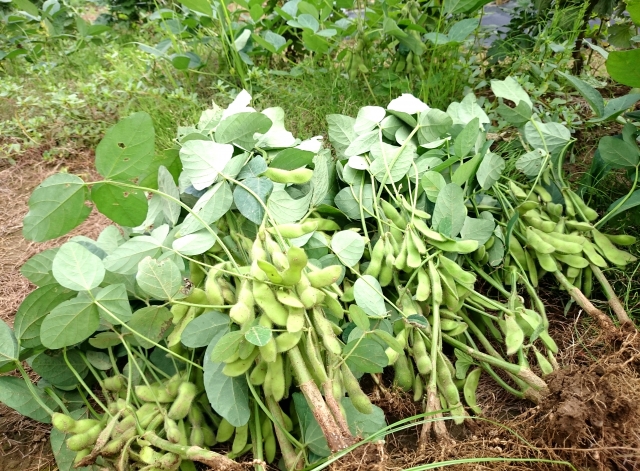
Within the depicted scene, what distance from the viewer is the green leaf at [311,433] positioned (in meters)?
0.93

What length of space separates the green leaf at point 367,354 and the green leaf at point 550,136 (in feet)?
2.78

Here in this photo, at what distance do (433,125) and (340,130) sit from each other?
0.28m

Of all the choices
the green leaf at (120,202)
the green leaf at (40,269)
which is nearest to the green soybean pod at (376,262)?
the green leaf at (120,202)

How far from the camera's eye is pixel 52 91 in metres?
2.60

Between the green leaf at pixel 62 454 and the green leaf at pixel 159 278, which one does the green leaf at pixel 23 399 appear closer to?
the green leaf at pixel 62 454

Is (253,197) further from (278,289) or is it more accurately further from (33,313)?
(33,313)

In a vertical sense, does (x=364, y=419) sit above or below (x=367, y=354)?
below

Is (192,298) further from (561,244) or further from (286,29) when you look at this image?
(286,29)

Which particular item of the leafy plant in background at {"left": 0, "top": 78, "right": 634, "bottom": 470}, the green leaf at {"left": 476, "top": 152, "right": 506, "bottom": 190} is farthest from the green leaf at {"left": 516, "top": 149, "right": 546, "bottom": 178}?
the green leaf at {"left": 476, "top": 152, "right": 506, "bottom": 190}

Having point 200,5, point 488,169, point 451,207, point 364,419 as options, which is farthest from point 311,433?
point 200,5

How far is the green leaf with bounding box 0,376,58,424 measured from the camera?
1.04 m

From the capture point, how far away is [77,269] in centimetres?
99

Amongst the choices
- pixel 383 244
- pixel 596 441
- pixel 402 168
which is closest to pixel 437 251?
pixel 383 244

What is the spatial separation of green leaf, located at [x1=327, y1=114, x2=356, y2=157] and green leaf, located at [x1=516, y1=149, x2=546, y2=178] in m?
0.49
